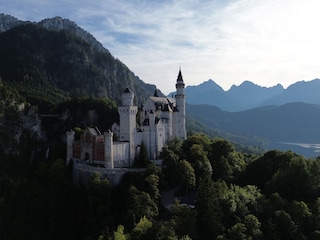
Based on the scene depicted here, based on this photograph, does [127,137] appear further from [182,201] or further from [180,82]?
[180,82]

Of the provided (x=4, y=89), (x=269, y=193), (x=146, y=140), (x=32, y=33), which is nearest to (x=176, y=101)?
(x=146, y=140)

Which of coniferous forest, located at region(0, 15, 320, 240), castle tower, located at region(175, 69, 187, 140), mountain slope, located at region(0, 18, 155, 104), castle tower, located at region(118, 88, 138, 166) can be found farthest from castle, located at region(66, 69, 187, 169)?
mountain slope, located at region(0, 18, 155, 104)

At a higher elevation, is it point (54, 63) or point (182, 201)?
point (54, 63)

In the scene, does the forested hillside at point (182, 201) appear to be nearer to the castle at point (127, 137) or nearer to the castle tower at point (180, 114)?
the castle at point (127, 137)

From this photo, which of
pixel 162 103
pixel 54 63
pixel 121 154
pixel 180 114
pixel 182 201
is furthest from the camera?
pixel 54 63

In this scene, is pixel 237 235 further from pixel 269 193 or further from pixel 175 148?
pixel 175 148

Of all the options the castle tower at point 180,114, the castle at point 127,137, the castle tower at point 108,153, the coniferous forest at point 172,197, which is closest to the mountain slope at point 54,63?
the coniferous forest at point 172,197

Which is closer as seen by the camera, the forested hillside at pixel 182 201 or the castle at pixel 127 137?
the forested hillside at pixel 182 201

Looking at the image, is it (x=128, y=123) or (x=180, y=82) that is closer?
(x=128, y=123)

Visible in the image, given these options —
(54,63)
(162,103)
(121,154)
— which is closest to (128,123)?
(121,154)

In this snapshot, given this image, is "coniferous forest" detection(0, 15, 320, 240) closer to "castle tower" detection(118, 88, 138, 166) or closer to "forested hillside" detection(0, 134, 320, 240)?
"forested hillside" detection(0, 134, 320, 240)
